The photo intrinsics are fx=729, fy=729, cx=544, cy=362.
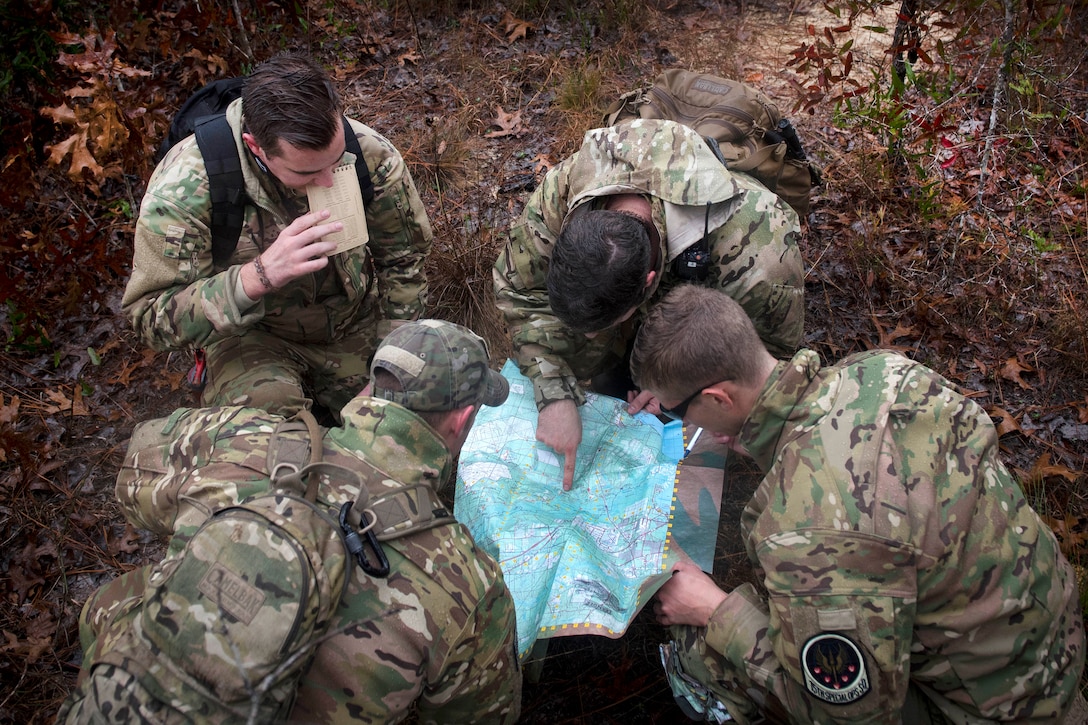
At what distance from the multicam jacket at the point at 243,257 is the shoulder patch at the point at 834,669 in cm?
229

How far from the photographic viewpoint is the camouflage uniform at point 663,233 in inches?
115

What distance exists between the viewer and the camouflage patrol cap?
219 centimetres

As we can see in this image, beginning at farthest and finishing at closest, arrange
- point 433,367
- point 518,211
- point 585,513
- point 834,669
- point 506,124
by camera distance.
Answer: point 506,124, point 518,211, point 585,513, point 433,367, point 834,669

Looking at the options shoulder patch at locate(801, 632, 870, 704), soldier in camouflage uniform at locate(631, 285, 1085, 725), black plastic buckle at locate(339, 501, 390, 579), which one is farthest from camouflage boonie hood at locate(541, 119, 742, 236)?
shoulder patch at locate(801, 632, 870, 704)

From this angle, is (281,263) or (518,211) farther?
(518,211)

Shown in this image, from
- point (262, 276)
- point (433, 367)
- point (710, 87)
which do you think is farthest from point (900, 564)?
point (710, 87)

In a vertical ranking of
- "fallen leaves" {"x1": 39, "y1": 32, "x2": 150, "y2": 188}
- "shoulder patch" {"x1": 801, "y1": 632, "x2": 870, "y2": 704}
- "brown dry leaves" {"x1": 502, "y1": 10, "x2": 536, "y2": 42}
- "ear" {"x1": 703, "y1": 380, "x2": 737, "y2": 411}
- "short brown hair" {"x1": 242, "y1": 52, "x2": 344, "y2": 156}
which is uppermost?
"short brown hair" {"x1": 242, "y1": 52, "x2": 344, "y2": 156}

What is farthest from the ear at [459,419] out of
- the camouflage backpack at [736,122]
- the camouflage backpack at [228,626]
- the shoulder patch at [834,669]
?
the camouflage backpack at [736,122]

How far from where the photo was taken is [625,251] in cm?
260

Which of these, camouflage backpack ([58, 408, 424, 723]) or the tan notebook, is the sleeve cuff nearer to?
Answer: camouflage backpack ([58, 408, 424, 723])

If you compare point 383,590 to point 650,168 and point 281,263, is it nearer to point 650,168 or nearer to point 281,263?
point 281,263

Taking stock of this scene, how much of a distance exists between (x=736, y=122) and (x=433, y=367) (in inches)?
80.2

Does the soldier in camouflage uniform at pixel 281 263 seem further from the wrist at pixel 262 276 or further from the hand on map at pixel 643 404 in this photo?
the hand on map at pixel 643 404

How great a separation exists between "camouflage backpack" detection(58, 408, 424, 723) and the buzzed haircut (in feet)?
4.12
